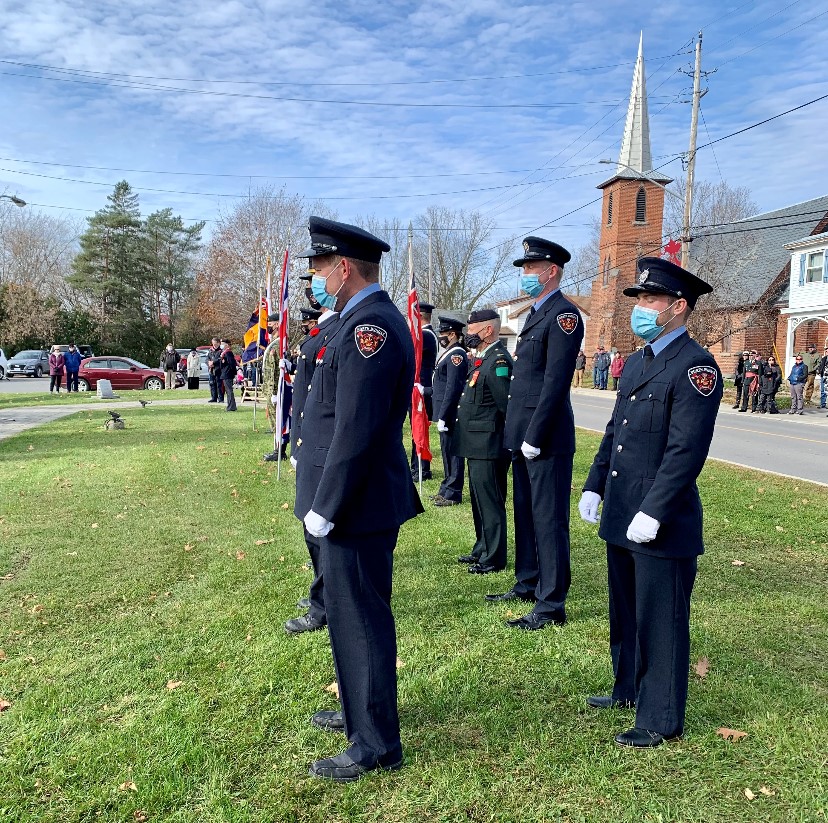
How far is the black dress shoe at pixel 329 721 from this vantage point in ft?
11.7

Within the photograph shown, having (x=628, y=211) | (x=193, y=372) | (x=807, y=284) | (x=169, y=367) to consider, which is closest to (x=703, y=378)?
(x=169, y=367)

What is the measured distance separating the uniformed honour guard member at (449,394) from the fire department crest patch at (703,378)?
16.6 ft

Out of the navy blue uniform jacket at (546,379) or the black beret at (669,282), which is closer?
the black beret at (669,282)

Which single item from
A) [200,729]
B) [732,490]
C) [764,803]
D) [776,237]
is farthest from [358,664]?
[776,237]

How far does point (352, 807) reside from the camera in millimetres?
2941

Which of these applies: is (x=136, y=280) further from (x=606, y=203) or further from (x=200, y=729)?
(x=200, y=729)

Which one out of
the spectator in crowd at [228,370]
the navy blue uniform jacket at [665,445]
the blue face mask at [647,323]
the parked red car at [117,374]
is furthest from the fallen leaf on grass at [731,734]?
the parked red car at [117,374]

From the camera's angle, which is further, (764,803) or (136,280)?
(136,280)

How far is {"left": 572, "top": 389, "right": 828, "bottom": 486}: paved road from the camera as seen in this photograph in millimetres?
12258

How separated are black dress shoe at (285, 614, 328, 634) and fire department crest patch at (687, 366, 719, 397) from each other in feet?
9.61

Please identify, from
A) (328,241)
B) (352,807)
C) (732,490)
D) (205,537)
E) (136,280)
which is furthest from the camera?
(136,280)

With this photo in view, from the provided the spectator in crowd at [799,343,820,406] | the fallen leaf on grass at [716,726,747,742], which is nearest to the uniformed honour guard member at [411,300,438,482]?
the fallen leaf on grass at [716,726,747,742]

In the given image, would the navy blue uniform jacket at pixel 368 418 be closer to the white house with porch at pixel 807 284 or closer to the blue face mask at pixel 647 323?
the blue face mask at pixel 647 323

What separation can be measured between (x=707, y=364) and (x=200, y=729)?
9.82 ft
